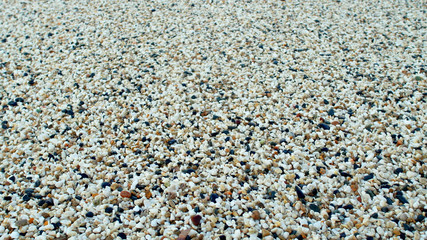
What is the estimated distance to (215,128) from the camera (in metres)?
3.94

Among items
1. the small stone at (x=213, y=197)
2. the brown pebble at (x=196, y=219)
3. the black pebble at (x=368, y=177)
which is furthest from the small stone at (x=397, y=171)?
the brown pebble at (x=196, y=219)

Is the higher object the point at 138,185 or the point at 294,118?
the point at 294,118

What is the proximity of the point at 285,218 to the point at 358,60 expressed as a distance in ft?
11.7

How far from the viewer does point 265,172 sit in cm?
335

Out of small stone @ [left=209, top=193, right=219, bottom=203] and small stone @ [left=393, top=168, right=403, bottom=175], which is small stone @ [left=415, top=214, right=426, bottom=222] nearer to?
small stone @ [left=393, top=168, right=403, bottom=175]

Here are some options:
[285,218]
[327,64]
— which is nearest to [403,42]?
[327,64]

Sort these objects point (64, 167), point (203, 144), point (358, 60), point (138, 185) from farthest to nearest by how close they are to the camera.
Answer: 1. point (358, 60)
2. point (203, 144)
3. point (64, 167)
4. point (138, 185)

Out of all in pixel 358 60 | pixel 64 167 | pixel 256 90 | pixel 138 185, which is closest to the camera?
pixel 138 185

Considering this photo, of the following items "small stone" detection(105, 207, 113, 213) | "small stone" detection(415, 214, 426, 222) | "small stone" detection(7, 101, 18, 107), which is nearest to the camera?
"small stone" detection(415, 214, 426, 222)

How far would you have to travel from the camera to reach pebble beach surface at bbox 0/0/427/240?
290 cm

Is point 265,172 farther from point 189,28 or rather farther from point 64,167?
point 189,28

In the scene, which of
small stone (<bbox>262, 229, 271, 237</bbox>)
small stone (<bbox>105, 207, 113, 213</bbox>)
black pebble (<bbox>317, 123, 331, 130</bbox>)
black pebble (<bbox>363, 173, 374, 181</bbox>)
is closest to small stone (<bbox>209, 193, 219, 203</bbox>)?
small stone (<bbox>262, 229, 271, 237</bbox>)

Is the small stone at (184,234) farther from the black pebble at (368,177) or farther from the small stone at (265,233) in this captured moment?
the black pebble at (368,177)

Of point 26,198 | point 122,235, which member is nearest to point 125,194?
point 122,235
